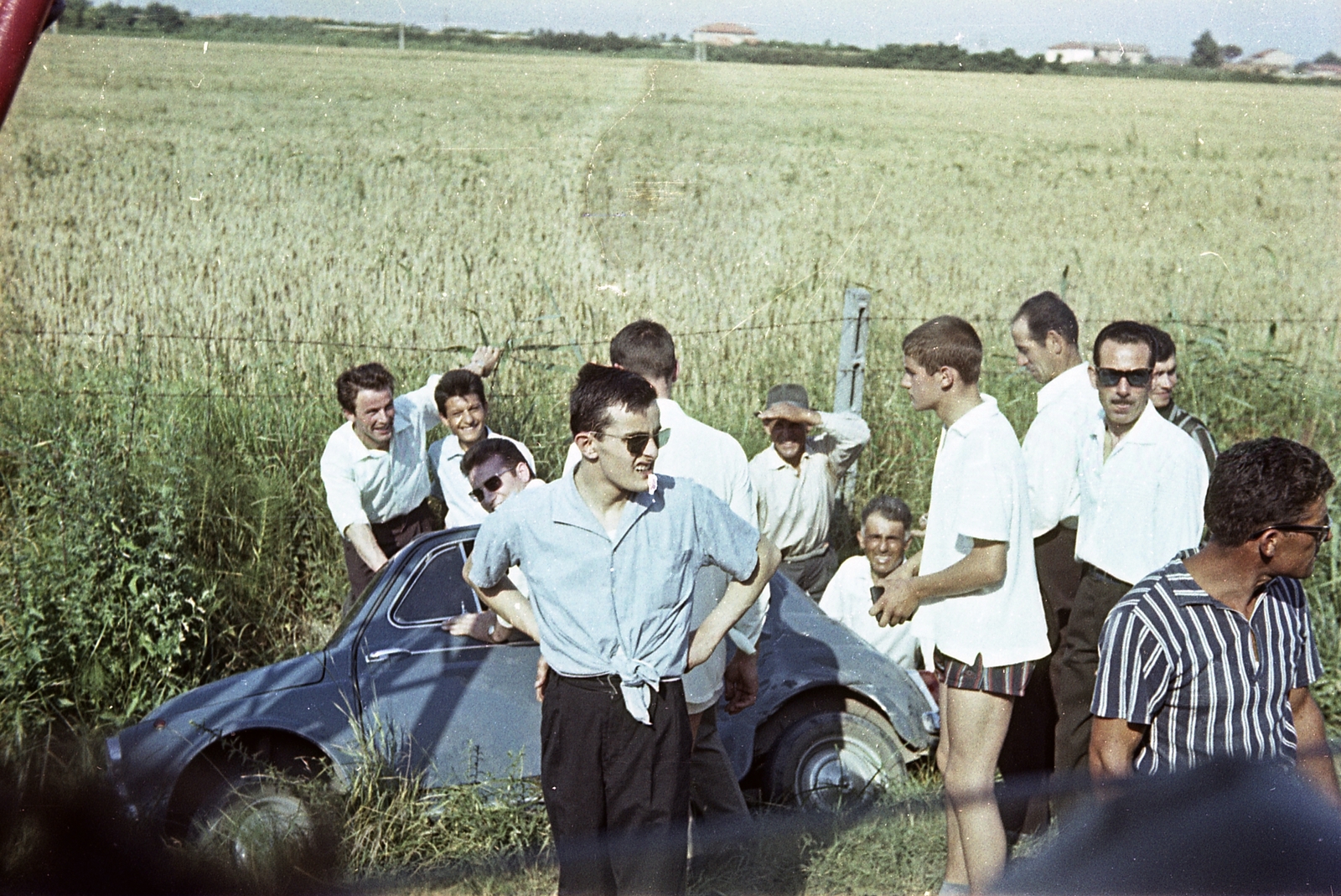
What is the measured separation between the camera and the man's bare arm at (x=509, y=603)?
11.7ft

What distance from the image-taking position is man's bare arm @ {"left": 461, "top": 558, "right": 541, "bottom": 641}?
3561mm

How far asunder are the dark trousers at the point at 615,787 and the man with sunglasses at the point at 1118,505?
1595mm

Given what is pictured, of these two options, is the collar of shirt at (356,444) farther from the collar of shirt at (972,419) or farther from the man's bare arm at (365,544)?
the collar of shirt at (972,419)

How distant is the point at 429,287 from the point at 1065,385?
5.79 metres

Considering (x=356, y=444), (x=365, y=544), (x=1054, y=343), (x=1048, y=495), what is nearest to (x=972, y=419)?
(x=1048, y=495)

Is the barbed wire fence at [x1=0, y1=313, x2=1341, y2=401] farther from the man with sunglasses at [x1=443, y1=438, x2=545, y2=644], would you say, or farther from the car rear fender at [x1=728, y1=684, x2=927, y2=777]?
the car rear fender at [x1=728, y1=684, x2=927, y2=777]

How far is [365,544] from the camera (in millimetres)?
5559

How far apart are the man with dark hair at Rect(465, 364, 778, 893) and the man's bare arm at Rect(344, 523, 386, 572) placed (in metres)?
2.31

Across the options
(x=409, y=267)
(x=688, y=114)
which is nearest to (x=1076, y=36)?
(x=688, y=114)

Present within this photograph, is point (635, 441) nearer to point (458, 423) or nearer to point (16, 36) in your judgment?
point (16, 36)

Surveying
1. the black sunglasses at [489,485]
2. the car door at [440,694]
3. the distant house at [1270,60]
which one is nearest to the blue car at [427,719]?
the car door at [440,694]

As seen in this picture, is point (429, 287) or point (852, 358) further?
point (429, 287)

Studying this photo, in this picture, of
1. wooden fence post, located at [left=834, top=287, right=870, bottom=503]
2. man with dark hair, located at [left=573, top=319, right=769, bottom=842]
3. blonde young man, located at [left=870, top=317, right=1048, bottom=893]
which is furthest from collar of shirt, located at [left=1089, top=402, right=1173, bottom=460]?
wooden fence post, located at [left=834, top=287, right=870, bottom=503]

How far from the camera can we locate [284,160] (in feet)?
53.7
